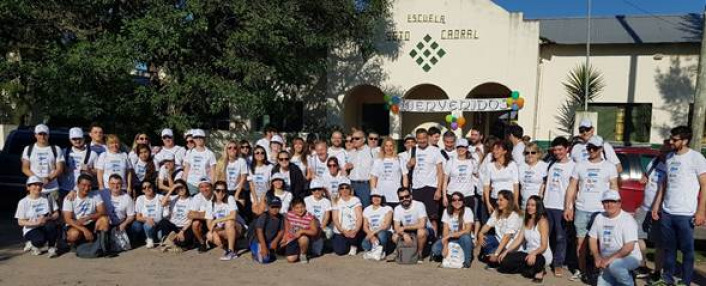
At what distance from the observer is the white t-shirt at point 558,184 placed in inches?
248

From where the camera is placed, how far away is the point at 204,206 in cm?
725

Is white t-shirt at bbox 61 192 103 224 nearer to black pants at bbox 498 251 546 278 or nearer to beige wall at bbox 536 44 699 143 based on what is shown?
black pants at bbox 498 251 546 278

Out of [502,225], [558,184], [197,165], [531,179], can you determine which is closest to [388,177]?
[502,225]

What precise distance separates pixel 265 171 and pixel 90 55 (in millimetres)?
5190

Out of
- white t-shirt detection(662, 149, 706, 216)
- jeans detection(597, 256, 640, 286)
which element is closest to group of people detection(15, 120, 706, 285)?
white t-shirt detection(662, 149, 706, 216)

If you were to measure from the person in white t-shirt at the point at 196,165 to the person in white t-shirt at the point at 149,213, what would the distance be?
0.47 metres

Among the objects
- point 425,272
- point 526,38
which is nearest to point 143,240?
point 425,272

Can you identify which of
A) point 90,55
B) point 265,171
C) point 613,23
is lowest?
point 265,171

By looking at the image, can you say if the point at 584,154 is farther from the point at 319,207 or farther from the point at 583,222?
the point at 319,207

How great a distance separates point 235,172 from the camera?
25.4 ft

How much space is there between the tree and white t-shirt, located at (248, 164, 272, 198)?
12.0ft

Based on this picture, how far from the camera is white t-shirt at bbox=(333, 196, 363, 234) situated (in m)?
7.21

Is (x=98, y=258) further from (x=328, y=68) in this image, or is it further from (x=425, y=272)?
(x=328, y=68)

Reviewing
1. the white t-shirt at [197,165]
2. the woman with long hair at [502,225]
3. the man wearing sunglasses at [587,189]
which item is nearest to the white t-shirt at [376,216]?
the woman with long hair at [502,225]
